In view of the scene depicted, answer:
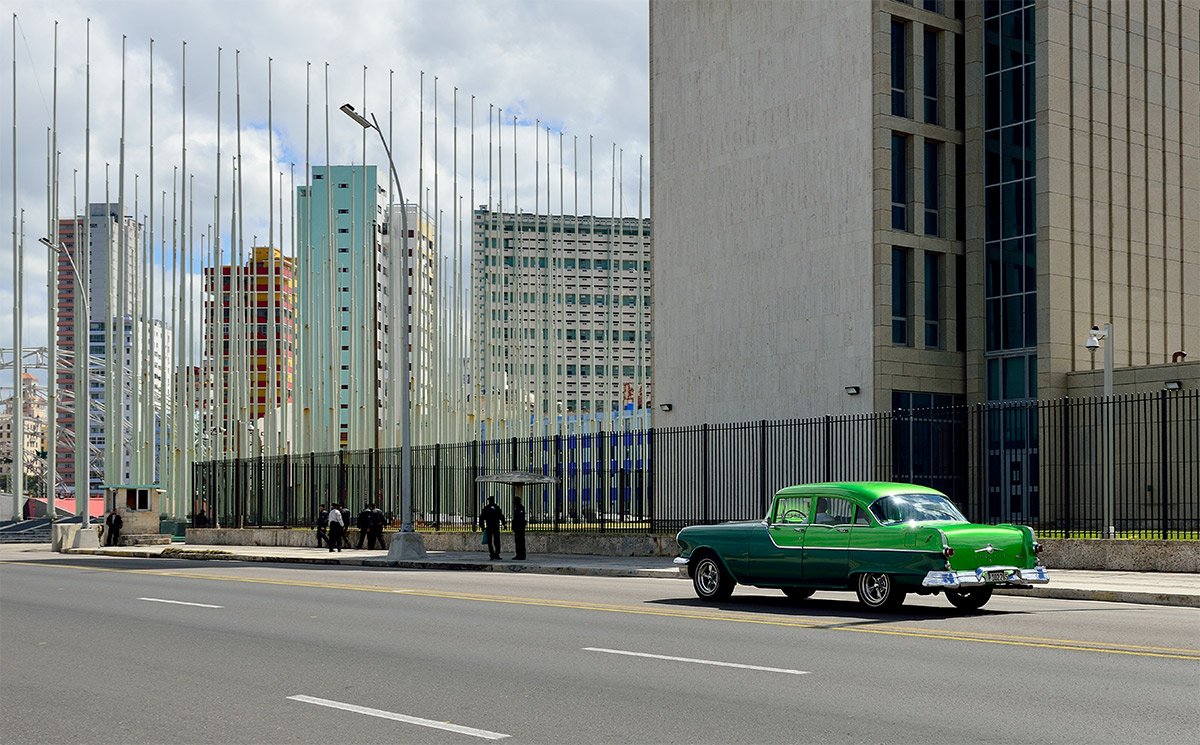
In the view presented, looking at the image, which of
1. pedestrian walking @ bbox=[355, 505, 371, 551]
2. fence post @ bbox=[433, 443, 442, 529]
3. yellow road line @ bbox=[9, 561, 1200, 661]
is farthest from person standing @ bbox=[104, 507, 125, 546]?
yellow road line @ bbox=[9, 561, 1200, 661]

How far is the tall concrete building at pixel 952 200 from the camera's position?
42500 millimetres

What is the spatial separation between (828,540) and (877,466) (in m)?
15.8

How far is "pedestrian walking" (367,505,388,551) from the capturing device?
140ft

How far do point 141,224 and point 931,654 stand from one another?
64.4 metres

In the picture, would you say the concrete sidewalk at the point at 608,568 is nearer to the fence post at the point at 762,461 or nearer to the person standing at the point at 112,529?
the person standing at the point at 112,529

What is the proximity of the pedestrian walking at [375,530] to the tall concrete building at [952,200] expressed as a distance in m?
12.0

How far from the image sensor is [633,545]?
1356 inches

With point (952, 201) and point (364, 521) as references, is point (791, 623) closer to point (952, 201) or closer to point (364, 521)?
point (364, 521)

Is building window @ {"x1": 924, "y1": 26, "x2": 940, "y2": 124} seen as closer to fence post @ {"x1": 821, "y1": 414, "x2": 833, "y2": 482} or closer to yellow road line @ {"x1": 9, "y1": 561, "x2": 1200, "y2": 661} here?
fence post @ {"x1": 821, "y1": 414, "x2": 833, "y2": 482}

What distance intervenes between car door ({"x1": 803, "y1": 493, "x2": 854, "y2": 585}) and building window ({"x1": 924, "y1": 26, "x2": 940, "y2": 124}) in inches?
1128

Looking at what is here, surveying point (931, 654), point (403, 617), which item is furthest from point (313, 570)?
point (931, 654)

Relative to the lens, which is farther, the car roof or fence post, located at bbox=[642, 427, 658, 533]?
fence post, located at bbox=[642, 427, 658, 533]

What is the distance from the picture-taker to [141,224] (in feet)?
233

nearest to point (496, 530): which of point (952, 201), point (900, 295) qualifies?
point (900, 295)
